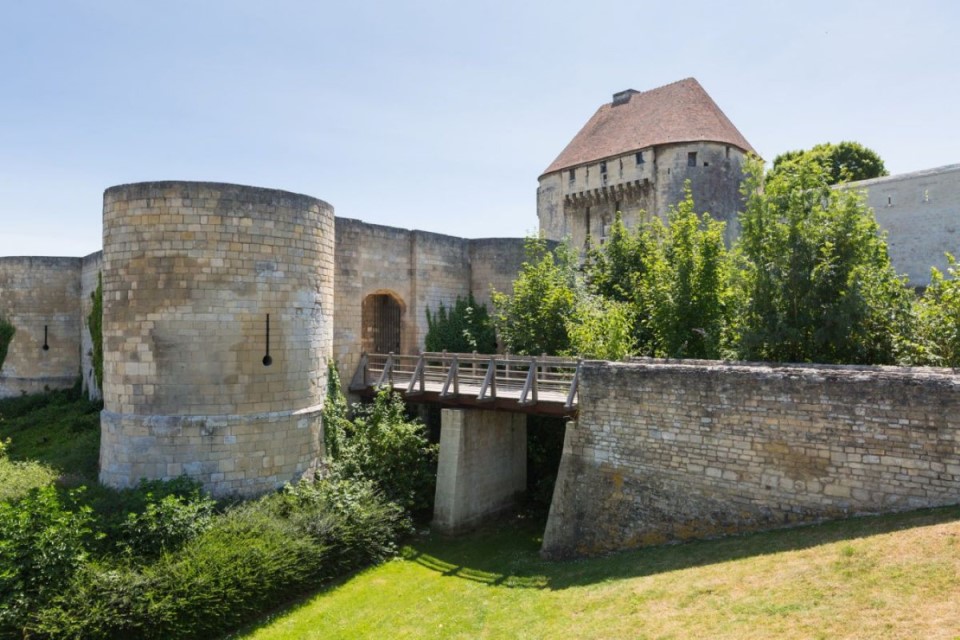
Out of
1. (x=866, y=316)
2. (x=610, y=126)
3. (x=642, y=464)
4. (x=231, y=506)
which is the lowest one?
(x=231, y=506)

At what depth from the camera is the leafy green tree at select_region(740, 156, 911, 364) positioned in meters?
11.2

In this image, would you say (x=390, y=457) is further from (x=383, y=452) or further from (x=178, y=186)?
(x=178, y=186)

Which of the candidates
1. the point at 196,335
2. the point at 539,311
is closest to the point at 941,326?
the point at 539,311

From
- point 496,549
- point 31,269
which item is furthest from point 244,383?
point 31,269

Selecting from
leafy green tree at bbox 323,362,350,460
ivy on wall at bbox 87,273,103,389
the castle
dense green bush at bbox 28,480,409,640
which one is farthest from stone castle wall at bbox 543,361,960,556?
ivy on wall at bbox 87,273,103,389

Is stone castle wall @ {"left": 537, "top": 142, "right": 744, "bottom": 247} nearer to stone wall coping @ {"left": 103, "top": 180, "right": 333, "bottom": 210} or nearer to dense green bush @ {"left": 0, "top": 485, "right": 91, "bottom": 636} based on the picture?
stone wall coping @ {"left": 103, "top": 180, "right": 333, "bottom": 210}

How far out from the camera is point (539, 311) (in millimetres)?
16250

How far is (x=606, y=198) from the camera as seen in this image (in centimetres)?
2825

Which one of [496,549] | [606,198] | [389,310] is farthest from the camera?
[606,198]

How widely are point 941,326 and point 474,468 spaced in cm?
899

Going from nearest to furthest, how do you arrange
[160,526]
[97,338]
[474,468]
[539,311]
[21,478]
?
[160,526], [21,478], [474,468], [539,311], [97,338]

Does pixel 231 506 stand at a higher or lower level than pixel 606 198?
A: lower

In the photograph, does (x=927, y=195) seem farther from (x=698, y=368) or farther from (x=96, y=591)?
(x=96, y=591)

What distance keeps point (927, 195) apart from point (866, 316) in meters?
14.3
